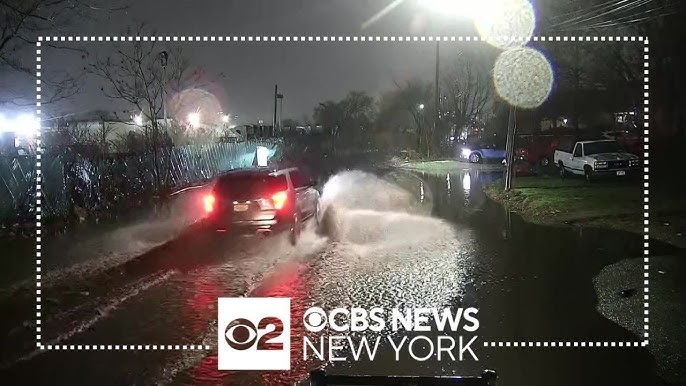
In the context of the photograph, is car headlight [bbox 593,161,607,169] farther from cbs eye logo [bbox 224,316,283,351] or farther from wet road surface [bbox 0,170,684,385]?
cbs eye logo [bbox 224,316,283,351]

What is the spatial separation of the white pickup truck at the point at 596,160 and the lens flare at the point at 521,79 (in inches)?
75.0

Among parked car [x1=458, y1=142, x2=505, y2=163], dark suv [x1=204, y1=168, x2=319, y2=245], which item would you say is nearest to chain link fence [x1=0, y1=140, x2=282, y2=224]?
dark suv [x1=204, y1=168, x2=319, y2=245]

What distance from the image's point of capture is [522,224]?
970cm

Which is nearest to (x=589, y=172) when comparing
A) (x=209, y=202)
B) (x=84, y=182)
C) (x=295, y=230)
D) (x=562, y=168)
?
(x=562, y=168)

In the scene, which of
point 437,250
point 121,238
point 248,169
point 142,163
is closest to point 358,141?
point 248,169

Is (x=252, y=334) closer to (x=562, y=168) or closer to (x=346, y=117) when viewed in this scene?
(x=346, y=117)

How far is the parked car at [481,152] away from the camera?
11.0m

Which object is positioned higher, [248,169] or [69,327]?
[248,169]

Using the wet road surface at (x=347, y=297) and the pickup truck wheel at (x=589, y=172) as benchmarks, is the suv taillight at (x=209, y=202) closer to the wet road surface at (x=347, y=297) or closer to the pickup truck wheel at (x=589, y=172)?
the wet road surface at (x=347, y=297)

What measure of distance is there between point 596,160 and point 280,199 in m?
4.15

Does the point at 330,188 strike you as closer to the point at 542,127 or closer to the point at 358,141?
the point at 358,141

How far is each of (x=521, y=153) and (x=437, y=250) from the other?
30.8ft

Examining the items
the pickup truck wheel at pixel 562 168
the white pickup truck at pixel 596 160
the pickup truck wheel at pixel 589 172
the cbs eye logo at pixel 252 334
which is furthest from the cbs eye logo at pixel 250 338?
the pickup truck wheel at pixel 562 168

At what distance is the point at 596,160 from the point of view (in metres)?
7.90
